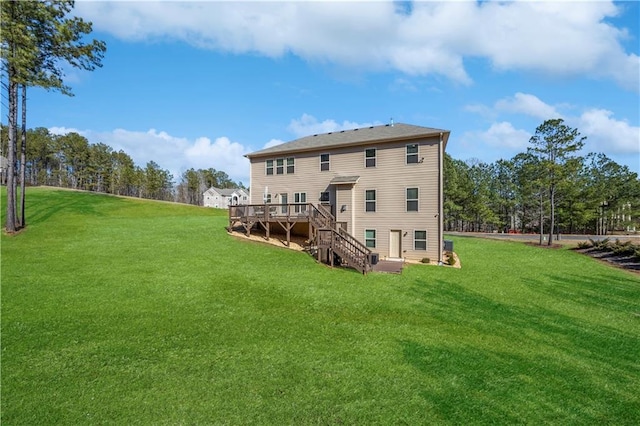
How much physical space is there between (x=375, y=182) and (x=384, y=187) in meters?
0.66

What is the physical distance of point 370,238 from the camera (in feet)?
62.3

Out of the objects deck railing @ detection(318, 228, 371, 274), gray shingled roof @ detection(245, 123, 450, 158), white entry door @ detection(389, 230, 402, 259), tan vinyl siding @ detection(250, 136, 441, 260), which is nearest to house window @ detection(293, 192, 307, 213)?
tan vinyl siding @ detection(250, 136, 441, 260)

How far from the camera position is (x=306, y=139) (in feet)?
75.4

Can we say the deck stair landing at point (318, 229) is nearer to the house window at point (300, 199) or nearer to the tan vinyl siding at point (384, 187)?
the house window at point (300, 199)

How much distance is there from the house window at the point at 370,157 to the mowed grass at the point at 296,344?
7699mm

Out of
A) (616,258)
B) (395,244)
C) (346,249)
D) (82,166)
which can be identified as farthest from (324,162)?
(82,166)

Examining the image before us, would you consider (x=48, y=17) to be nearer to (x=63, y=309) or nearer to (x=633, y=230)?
(x=63, y=309)

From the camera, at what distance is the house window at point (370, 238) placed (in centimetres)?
1889

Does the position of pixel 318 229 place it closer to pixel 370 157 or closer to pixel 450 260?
pixel 370 157

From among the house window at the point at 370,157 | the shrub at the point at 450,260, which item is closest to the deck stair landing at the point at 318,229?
the house window at the point at 370,157

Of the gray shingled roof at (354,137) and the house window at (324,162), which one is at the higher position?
the gray shingled roof at (354,137)

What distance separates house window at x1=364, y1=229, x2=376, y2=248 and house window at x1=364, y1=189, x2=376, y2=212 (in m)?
1.30

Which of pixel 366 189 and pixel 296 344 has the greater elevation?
pixel 366 189

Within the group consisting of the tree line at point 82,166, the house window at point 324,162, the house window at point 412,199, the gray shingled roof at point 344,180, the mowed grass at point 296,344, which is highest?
the tree line at point 82,166
